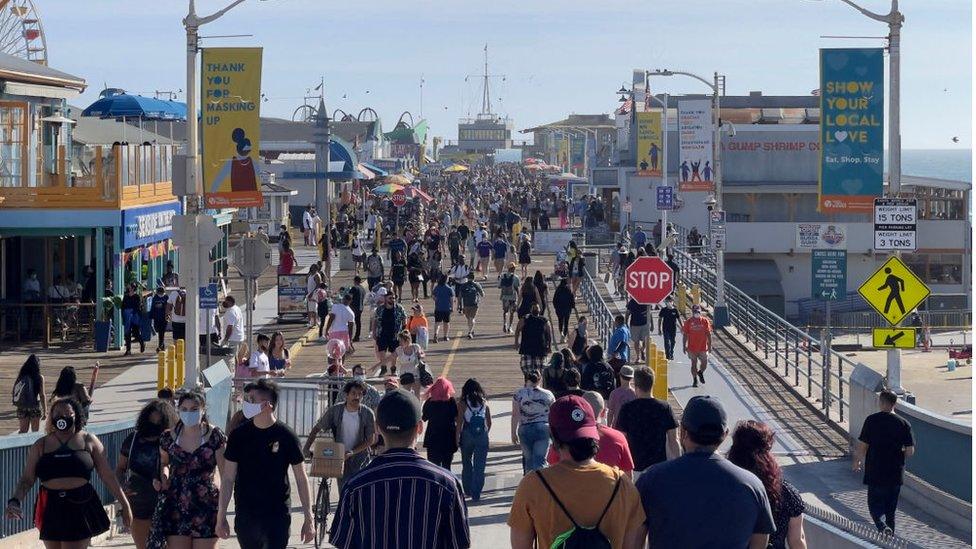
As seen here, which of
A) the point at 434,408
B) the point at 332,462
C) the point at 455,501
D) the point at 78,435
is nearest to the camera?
the point at 455,501

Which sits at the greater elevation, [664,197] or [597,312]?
[664,197]

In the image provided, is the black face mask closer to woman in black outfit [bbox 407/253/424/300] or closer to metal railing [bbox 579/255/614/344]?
metal railing [bbox 579/255/614/344]

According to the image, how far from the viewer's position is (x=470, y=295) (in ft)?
102

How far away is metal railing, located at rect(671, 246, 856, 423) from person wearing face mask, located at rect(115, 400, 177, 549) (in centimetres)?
1164

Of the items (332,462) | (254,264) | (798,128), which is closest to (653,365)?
(254,264)

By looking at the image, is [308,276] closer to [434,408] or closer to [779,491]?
[434,408]

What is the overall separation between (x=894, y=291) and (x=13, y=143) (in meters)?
20.0

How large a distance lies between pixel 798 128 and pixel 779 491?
57.6 metres

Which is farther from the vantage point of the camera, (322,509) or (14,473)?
(322,509)

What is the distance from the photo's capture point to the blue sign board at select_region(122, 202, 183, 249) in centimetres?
3091

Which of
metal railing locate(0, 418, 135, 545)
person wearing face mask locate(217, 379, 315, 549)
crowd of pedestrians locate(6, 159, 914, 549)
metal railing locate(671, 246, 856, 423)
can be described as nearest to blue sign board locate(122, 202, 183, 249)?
metal railing locate(671, 246, 856, 423)

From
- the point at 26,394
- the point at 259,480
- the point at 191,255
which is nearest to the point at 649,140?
the point at 191,255

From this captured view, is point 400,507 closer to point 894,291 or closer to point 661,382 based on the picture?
point 894,291

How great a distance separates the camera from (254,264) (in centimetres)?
2367
